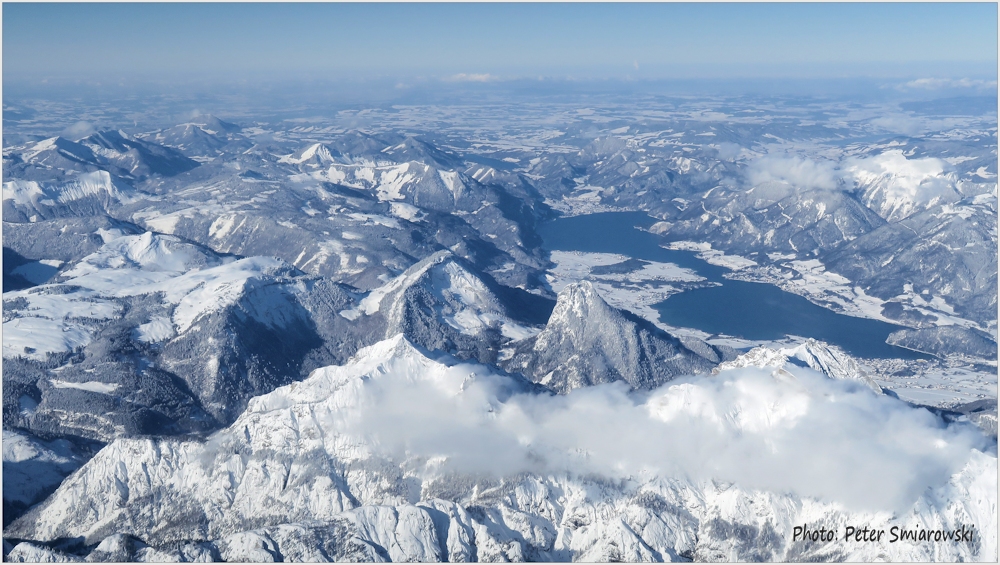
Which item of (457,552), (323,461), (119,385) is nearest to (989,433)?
(457,552)

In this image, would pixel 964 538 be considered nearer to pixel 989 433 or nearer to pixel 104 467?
pixel 989 433

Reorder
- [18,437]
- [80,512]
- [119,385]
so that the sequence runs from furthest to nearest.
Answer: [119,385]
[18,437]
[80,512]

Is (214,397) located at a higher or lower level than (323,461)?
lower

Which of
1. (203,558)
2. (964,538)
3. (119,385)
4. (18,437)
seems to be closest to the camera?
(203,558)

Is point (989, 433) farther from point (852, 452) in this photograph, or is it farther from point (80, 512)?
point (80, 512)

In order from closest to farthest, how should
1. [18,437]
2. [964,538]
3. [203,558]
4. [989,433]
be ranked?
[203,558] < [964,538] < [989,433] < [18,437]

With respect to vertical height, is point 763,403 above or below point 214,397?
above

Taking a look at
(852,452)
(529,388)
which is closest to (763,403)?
(852,452)

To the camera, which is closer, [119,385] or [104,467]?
[104,467]

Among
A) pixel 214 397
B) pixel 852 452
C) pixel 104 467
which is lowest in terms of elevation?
pixel 214 397
